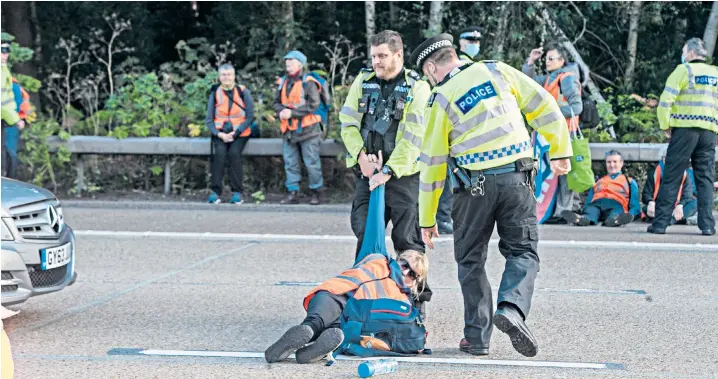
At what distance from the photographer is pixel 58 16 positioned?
73.8 feet

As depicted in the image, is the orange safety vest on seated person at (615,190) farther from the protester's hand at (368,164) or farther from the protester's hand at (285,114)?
the protester's hand at (368,164)

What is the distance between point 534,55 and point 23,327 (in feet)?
23.2

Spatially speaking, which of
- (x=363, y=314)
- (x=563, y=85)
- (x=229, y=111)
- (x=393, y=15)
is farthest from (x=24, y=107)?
(x=363, y=314)

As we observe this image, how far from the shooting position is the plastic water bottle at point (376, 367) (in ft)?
19.4

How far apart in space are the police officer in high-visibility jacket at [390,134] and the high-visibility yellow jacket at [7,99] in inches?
314

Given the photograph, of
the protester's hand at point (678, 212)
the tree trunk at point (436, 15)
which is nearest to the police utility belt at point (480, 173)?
the protester's hand at point (678, 212)

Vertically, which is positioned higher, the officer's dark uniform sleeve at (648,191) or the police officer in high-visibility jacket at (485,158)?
the police officer in high-visibility jacket at (485,158)

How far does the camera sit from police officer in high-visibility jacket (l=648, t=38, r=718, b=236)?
11414 millimetres

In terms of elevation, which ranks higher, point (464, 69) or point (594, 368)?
point (464, 69)

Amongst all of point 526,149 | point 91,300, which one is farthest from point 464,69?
point 91,300

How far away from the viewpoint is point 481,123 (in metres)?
6.15

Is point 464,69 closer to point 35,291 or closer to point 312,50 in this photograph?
point 35,291

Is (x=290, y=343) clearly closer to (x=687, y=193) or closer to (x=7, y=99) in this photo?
(x=687, y=193)

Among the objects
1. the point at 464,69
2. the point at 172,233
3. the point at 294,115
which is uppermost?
the point at 464,69
